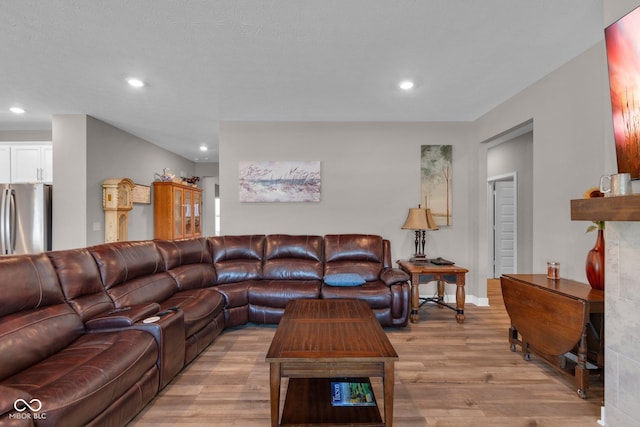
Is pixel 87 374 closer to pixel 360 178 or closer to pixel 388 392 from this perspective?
pixel 388 392

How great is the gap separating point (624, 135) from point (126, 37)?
327 cm

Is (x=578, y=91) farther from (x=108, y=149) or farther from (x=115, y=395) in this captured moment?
(x=108, y=149)

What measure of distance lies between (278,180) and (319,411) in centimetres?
303

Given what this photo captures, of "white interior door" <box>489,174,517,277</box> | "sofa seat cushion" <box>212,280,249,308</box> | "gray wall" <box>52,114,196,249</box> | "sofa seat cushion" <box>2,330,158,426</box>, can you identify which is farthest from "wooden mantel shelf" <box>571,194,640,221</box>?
"gray wall" <box>52,114,196,249</box>

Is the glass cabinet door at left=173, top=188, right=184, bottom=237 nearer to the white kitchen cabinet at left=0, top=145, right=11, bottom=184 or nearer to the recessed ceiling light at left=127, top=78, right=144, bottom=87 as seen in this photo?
the white kitchen cabinet at left=0, top=145, right=11, bottom=184

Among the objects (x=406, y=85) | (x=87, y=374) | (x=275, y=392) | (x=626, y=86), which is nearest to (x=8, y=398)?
(x=87, y=374)

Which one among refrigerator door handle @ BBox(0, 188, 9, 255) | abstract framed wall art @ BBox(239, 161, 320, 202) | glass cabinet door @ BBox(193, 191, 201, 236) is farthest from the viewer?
glass cabinet door @ BBox(193, 191, 201, 236)

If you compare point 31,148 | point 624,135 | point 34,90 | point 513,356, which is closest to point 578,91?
point 624,135

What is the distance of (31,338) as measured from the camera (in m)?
1.61

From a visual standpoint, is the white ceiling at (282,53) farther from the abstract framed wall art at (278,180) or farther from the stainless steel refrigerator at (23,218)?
the stainless steel refrigerator at (23,218)

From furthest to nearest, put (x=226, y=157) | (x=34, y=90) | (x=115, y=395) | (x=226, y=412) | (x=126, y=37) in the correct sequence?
(x=226, y=157)
(x=34, y=90)
(x=126, y=37)
(x=226, y=412)
(x=115, y=395)

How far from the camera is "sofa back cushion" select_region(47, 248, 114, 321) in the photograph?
1.99 meters

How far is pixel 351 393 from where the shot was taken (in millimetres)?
1700

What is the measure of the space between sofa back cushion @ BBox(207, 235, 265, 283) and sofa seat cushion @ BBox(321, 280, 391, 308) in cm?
94
